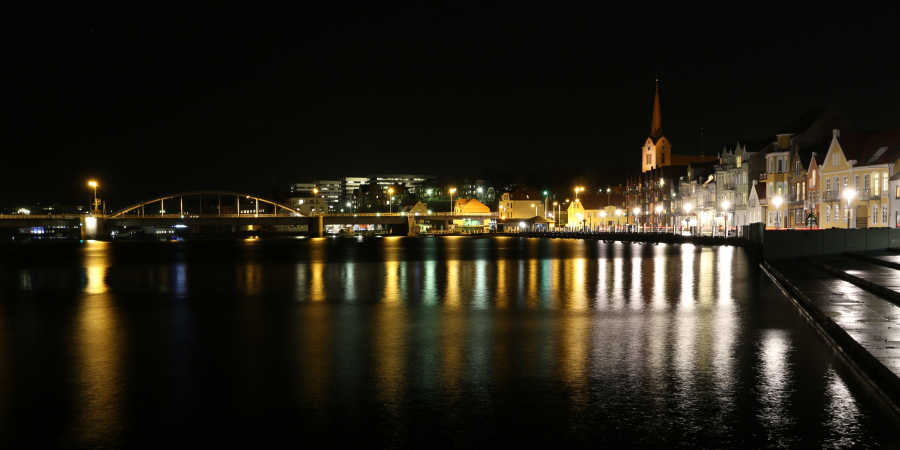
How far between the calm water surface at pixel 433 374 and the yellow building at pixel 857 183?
4009cm

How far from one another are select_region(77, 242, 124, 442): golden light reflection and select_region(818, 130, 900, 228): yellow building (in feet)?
180

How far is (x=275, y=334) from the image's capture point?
1973 cm

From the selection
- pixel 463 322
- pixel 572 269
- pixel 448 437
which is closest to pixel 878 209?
pixel 572 269

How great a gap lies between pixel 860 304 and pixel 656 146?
140 metres

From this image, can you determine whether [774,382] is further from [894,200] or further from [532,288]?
[894,200]

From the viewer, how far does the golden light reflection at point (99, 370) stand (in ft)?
35.8

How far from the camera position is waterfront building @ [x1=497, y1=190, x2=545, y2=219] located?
194125 mm

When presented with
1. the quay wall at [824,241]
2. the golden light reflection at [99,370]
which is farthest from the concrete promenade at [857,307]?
the golden light reflection at [99,370]

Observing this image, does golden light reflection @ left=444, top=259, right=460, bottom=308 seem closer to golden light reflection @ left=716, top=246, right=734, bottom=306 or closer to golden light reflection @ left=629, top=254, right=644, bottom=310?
golden light reflection @ left=629, top=254, right=644, bottom=310

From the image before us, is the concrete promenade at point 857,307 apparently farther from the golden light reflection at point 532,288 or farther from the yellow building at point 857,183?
the yellow building at point 857,183

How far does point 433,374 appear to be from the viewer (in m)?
14.1

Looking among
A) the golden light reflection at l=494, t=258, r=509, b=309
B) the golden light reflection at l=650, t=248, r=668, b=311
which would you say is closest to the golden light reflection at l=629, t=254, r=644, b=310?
the golden light reflection at l=650, t=248, r=668, b=311

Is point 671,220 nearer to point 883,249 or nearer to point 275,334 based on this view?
point 883,249

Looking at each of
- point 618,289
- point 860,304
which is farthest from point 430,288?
point 860,304
